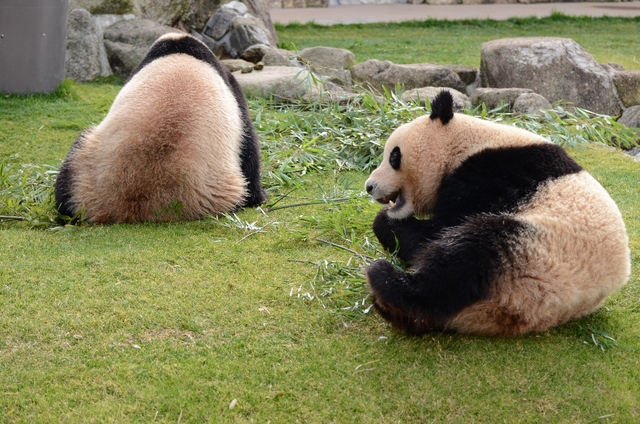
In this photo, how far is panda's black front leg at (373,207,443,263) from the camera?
9.98 feet

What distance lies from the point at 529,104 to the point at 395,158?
3296mm

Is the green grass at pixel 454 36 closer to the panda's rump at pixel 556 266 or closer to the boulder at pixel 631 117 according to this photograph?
the boulder at pixel 631 117

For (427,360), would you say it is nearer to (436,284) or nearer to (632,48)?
(436,284)

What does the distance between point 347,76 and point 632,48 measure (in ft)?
15.7

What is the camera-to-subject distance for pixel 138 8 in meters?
8.46

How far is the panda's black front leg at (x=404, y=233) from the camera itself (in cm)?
304

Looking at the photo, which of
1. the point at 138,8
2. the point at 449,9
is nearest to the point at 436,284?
the point at 138,8

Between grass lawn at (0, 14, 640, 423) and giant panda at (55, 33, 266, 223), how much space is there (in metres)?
0.13

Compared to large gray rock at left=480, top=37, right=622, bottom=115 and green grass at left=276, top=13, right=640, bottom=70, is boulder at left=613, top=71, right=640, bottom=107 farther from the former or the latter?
green grass at left=276, top=13, right=640, bottom=70

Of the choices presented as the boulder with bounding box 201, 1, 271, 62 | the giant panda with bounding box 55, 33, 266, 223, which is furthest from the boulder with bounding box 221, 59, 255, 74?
the giant panda with bounding box 55, 33, 266, 223

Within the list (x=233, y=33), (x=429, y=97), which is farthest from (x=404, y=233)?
(x=233, y=33)

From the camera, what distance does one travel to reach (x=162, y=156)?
3939 millimetres

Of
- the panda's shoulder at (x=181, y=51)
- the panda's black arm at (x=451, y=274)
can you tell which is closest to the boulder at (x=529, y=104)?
the panda's shoulder at (x=181, y=51)

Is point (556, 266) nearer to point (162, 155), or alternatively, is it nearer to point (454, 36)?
point (162, 155)
